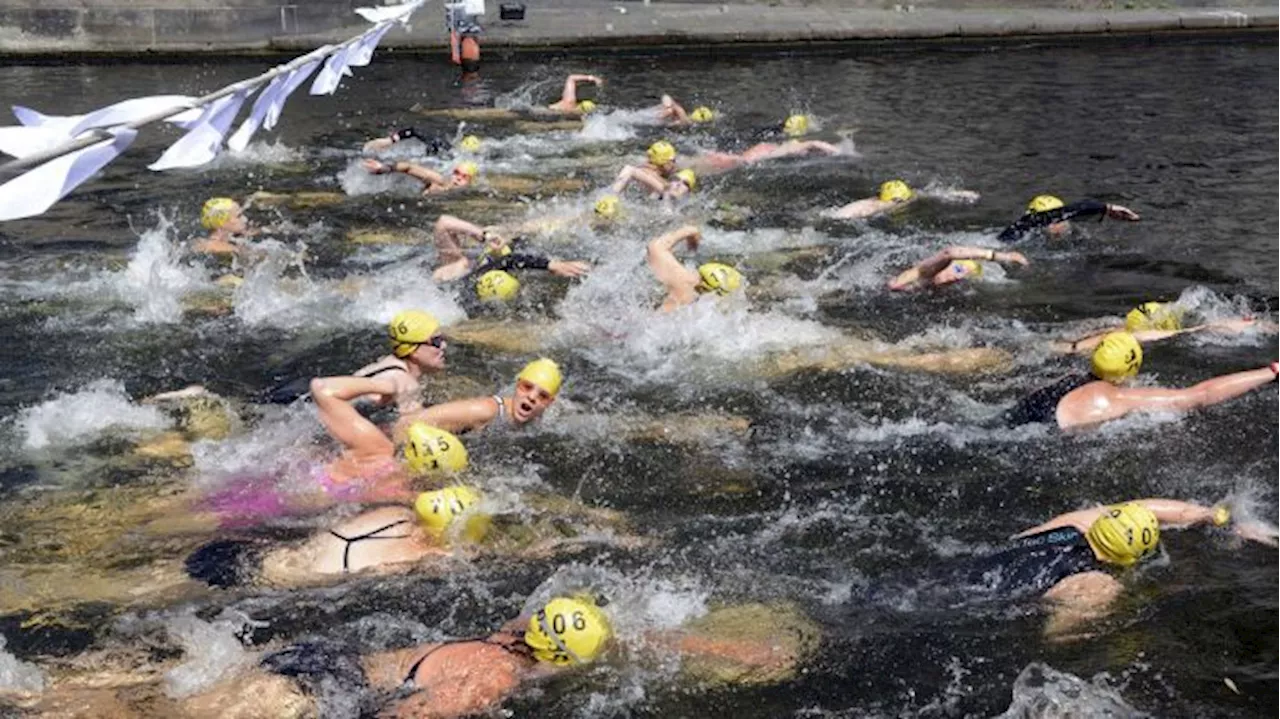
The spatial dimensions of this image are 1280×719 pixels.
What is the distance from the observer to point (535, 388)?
8500mm

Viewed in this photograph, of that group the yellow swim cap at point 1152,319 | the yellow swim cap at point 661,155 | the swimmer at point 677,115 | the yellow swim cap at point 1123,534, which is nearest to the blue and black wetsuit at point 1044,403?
the yellow swim cap at point 1152,319

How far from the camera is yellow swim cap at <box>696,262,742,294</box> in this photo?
11.1 metres

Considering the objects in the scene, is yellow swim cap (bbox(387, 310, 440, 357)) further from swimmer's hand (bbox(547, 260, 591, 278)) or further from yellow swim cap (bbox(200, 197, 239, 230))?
yellow swim cap (bbox(200, 197, 239, 230))

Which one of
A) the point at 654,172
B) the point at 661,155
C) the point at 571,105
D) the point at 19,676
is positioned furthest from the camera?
the point at 571,105

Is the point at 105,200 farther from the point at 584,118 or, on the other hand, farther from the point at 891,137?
the point at 891,137

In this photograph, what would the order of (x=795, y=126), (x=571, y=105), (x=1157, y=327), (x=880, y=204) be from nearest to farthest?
(x=1157, y=327) < (x=880, y=204) < (x=795, y=126) < (x=571, y=105)

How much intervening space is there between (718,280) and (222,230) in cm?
601

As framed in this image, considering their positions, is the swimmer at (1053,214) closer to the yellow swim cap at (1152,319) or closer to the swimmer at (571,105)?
the yellow swim cap at (1152,319)

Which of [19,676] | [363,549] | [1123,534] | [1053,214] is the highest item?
[1053,214]

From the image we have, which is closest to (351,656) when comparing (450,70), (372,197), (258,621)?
(258,621)

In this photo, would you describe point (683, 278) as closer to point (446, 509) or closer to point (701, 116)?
point (446, 509)

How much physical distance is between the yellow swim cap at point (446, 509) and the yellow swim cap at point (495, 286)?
4.75 meters

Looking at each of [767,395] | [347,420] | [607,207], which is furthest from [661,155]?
[347,420]

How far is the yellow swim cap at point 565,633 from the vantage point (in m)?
6.28
